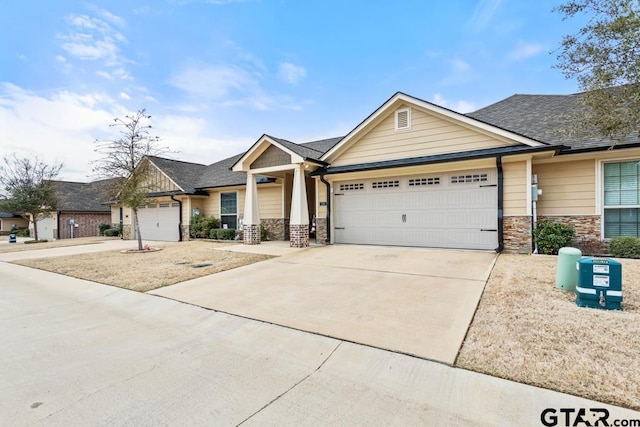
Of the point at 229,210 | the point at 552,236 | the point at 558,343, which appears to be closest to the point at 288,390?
the point at 558,343

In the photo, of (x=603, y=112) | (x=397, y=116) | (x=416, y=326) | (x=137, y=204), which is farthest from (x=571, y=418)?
(x=137, y=204)

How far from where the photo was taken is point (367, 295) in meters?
5.77

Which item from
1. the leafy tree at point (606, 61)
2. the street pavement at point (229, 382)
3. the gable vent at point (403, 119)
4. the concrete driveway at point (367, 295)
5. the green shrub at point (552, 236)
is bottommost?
the street pavement at point (229, 382)

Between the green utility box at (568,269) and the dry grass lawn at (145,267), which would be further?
the dry grass lawn at (145,267)

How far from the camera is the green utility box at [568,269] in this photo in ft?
17.8

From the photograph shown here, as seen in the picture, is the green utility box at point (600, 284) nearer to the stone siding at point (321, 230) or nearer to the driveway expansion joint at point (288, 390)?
the driveway expansion joint at point (288, 390)

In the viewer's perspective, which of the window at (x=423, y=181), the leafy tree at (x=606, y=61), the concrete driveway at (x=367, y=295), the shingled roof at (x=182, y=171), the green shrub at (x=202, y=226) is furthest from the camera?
the shingled roof at (x=182, y=171)

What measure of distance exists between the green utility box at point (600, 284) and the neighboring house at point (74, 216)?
1223 inches

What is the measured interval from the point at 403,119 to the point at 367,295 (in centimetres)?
799

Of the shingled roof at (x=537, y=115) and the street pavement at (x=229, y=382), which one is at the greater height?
the shingled roof at (x=537, y=115)

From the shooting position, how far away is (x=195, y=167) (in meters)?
22.2

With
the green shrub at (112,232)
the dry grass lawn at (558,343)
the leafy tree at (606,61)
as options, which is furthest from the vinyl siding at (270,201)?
the green shrub at (112,232)

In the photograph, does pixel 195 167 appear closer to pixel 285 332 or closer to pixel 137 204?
pixel 137 204

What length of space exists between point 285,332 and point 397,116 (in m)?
9.70
